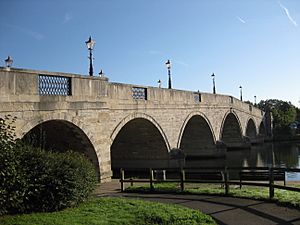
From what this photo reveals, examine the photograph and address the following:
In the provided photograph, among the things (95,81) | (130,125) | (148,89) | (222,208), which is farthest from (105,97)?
(222,208)

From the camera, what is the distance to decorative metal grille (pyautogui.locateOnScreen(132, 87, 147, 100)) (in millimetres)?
18677

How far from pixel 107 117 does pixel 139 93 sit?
3.95m

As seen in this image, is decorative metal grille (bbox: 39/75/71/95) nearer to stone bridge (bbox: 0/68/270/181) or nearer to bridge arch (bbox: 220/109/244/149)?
stone bridge (bbox: 0/68/270/181)

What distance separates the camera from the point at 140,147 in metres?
23.5

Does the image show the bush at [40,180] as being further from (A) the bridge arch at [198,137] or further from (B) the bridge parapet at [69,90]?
(A) the bridge arch at [198,137]

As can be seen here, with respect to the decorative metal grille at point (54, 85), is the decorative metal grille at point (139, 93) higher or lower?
higher

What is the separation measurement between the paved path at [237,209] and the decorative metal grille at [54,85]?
205 inches

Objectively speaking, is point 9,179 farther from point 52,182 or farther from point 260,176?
point 260,176

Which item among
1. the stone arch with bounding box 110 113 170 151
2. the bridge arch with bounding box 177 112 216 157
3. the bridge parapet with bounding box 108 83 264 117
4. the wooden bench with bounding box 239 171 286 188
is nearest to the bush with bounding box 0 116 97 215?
the wooden bench with bounding box 239 171 286 188

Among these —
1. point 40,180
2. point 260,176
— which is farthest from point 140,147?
point 40,180

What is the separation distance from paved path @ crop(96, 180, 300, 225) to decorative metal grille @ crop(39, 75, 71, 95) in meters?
5.21

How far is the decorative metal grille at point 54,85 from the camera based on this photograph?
40.5ft

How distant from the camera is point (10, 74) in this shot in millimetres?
11055

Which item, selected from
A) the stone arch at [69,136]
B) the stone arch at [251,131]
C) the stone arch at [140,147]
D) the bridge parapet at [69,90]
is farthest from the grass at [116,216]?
the stone arch at [251,131]
